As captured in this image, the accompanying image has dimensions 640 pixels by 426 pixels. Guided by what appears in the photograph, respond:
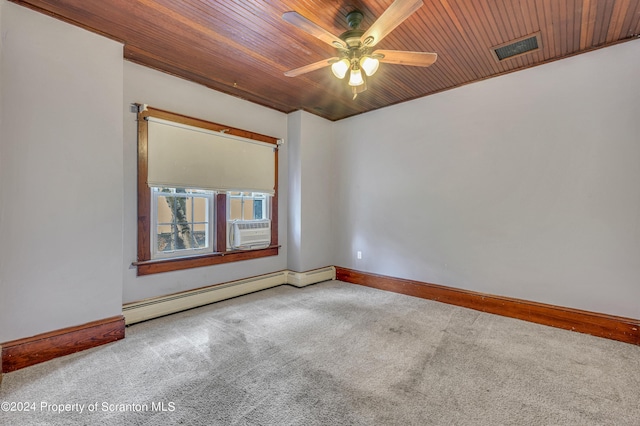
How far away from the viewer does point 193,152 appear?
338 cm

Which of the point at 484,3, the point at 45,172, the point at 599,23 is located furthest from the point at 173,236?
the point at 599,23

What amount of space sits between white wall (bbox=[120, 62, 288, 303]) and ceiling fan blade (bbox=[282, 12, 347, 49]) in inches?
73.7

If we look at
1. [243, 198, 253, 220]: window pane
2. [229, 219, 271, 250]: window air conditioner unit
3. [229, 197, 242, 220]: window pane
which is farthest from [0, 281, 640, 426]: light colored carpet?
[243, 198, 253, 220]: window pane

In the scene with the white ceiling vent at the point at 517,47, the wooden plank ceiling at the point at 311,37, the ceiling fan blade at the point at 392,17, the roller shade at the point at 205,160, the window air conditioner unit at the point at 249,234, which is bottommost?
the window air conditioner unit at the point at 249,234

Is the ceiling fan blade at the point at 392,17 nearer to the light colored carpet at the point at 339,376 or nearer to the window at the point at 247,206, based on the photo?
the light colored carpet at the point at 339,376

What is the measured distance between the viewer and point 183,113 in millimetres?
3311

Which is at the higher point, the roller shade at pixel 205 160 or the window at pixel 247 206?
the roller shade at pixel 205 160

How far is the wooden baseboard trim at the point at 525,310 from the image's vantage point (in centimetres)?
257

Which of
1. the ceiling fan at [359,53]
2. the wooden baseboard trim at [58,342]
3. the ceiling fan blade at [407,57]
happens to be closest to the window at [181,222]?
the wooden baseboard trim at [58,342]

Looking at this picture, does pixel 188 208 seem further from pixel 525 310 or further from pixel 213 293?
pixel 525 310

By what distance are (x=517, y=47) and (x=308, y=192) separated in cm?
303

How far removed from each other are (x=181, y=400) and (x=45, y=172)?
2049 millimetres

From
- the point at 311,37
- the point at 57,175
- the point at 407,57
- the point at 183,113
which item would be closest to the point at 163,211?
the point at 57,175

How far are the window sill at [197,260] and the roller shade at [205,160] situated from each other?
2.80 ft
